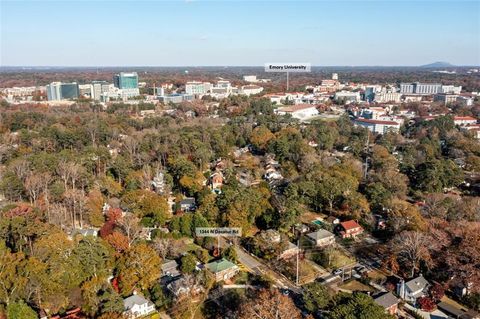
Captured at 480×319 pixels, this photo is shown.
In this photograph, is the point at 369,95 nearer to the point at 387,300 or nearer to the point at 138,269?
the point at 387,300

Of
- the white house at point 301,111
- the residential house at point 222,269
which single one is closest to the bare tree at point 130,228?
the residential house at point 222,269

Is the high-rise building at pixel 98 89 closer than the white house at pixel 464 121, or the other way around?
the white house at pixel 464 121

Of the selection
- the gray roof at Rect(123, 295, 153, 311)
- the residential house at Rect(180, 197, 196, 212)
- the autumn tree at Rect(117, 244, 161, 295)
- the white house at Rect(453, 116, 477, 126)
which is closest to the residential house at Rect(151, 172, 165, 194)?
the residential house at Rect(180, 197, 196, 212)

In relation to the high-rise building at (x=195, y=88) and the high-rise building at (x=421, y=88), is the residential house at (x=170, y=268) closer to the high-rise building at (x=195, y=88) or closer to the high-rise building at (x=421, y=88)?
the high-rise building at (x=195, y=88)

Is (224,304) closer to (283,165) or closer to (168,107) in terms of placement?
(283,165)

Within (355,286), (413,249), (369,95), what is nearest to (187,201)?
(355,286)

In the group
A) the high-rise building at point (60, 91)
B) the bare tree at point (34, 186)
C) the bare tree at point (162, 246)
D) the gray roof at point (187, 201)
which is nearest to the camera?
the bare tree at point (162, 246)

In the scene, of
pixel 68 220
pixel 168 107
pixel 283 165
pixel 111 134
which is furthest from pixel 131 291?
pixel 168 107
